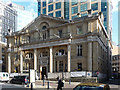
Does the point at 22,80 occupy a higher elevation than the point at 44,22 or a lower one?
lower

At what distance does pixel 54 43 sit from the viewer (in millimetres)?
36750

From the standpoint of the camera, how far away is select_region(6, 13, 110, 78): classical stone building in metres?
33.2

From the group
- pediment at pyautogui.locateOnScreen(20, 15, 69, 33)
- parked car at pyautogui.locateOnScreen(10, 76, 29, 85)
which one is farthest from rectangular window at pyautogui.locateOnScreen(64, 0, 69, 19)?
parked car at pyautogui.locateOnScreen(10, 76, 29, 85)

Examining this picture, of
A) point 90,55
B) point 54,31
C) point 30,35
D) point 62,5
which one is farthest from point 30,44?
point 62,5

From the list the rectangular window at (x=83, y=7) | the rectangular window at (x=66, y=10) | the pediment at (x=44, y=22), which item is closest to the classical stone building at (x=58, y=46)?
the pediment at (x=44, y=22)

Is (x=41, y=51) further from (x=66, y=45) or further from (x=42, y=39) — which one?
(x=66, y=45)

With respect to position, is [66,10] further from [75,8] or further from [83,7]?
[83,7]

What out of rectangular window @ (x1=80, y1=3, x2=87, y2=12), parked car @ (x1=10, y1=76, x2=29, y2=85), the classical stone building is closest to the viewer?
parked car @ (x1=10, y1=76, x2=29, y2=85)

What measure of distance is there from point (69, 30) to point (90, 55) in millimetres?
7139

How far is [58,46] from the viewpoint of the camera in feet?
121

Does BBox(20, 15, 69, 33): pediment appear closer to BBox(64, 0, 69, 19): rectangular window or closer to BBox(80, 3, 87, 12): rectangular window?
BBox(80, 3, 87, 12): rectangular window

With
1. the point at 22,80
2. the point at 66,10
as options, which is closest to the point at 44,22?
the point at 22,80

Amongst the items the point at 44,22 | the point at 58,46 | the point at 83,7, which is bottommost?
the point at 58,46

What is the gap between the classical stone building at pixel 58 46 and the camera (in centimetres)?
3325
